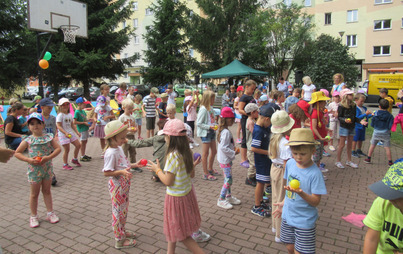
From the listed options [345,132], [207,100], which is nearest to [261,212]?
[207,100]

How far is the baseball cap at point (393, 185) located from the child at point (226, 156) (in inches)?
116

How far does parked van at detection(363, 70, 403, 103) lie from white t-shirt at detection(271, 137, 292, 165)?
22.6 metres

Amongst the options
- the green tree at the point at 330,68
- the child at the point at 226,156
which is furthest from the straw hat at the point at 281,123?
the green tree at the point at 330,68

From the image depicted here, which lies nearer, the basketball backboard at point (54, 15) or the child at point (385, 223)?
the child at point (385, 223)

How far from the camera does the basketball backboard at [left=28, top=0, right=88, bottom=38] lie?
35.2ft

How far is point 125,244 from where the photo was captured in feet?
11.8

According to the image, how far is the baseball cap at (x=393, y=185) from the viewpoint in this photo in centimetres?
164

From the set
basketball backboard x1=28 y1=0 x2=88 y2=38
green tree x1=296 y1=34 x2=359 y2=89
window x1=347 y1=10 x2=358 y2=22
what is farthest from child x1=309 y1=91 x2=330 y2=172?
window x1=347 y1=10 x2=358 y2=22

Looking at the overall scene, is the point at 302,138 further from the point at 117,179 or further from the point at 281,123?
the point at 117,179

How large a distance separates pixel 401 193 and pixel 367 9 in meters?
42.1

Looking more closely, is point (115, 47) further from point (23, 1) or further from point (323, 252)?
point (323, 252)

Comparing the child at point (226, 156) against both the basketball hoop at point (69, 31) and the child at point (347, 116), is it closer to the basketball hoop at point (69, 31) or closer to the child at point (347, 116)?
the child at point (347, 116)

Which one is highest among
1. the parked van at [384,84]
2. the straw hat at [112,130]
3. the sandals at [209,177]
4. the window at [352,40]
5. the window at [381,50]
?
the window at [352,40]

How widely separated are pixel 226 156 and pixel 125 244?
2.02m
